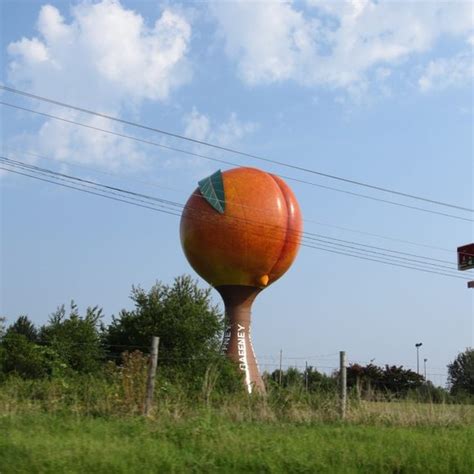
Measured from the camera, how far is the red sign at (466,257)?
76.7ft

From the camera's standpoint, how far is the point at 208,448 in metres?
8.16

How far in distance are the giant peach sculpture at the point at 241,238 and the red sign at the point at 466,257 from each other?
6.66 m

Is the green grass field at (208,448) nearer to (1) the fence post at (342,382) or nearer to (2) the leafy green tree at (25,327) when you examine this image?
(1) the fence post at (342,382)

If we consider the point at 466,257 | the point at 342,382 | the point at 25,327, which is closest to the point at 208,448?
the point at 342,382

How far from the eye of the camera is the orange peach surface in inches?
1002

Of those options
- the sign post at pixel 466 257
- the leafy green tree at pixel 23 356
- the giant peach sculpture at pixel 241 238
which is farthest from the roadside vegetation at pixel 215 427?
the leafy green tree at pixel 23 356

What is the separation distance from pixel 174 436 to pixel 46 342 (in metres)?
28.8

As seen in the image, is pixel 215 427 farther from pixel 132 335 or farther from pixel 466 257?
pixel 132 335

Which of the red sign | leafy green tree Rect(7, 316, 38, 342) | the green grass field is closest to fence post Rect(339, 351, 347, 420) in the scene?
the green grass field

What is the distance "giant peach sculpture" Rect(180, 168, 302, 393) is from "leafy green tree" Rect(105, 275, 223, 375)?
416cm

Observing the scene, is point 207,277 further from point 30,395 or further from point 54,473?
point 54,473

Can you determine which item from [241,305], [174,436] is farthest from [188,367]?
[174,436]

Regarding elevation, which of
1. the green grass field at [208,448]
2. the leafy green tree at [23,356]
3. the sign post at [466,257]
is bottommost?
the green grass field at [208,448]

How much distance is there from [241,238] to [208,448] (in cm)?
1739
